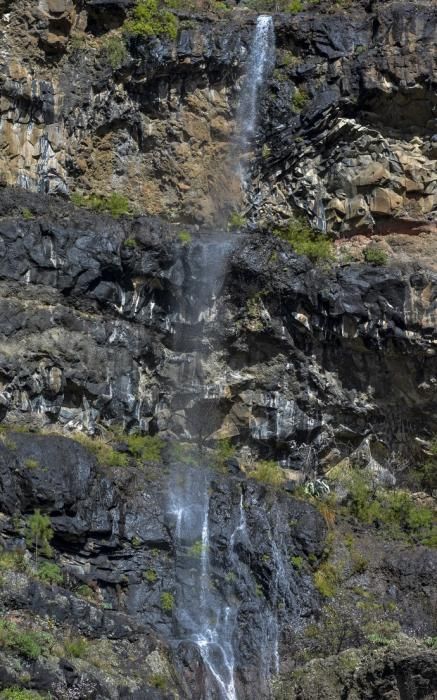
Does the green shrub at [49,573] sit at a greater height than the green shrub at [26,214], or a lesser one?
lesser

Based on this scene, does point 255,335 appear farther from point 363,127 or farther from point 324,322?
→ point 363,127

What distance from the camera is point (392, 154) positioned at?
1050 inches

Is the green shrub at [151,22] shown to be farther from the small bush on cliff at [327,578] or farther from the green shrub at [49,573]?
the green shrub at [49,573]

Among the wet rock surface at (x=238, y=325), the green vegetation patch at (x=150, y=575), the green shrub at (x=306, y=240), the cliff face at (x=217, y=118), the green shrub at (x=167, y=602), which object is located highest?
the cliff face at (x=217, y=118)

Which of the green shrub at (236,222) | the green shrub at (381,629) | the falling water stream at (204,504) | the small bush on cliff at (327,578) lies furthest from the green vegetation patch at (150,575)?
the green shrub at (236,222)

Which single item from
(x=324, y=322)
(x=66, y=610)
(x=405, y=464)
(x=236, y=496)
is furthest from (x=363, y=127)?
(x=66, y=610)

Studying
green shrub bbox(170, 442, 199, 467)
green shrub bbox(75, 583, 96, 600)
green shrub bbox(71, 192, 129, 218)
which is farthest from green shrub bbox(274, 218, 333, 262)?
green shrub bbox(75, 583, 96, 600)

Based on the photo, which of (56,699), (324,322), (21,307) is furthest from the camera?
(324,322)

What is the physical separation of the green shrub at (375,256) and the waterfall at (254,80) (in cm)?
366

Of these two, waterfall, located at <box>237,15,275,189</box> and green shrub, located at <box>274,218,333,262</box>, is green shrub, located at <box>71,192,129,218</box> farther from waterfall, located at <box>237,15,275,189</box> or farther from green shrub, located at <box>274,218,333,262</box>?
green shrub, located at <box>274,218,333,262</box>

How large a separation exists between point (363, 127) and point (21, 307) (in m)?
9.77

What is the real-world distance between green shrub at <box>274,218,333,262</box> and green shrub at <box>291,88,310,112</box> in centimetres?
291

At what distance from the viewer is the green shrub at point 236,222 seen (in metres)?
26.8

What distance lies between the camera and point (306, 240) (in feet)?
86.7
